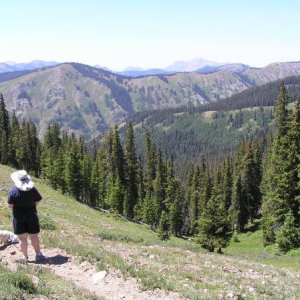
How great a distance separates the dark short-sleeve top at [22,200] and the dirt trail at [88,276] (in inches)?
61.2

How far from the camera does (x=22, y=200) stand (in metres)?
12.3

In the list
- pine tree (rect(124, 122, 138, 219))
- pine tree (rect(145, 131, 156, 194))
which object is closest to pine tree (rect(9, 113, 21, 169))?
pine tree (rect(124, 122, 138, 219))

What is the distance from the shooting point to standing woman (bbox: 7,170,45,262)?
12.3 metres

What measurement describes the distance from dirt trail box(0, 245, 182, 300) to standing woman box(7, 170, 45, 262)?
2.90 ft

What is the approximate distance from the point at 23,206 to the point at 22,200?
20cm

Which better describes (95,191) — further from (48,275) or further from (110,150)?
(48,275)

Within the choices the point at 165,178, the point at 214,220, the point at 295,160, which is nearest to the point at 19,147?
the point at 165,178

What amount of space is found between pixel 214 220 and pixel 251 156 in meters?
33.5

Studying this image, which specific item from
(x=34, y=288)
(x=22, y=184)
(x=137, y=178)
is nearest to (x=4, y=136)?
(x=137, y=178)

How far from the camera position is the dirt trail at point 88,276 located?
10767 mm

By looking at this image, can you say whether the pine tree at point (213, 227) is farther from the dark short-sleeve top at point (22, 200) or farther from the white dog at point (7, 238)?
the dark short-sleeve top at point (22, 200)

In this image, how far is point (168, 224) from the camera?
75.9 m

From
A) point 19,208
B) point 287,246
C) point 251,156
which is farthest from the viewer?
point 251,156

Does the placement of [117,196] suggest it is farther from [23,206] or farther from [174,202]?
[23,206]
